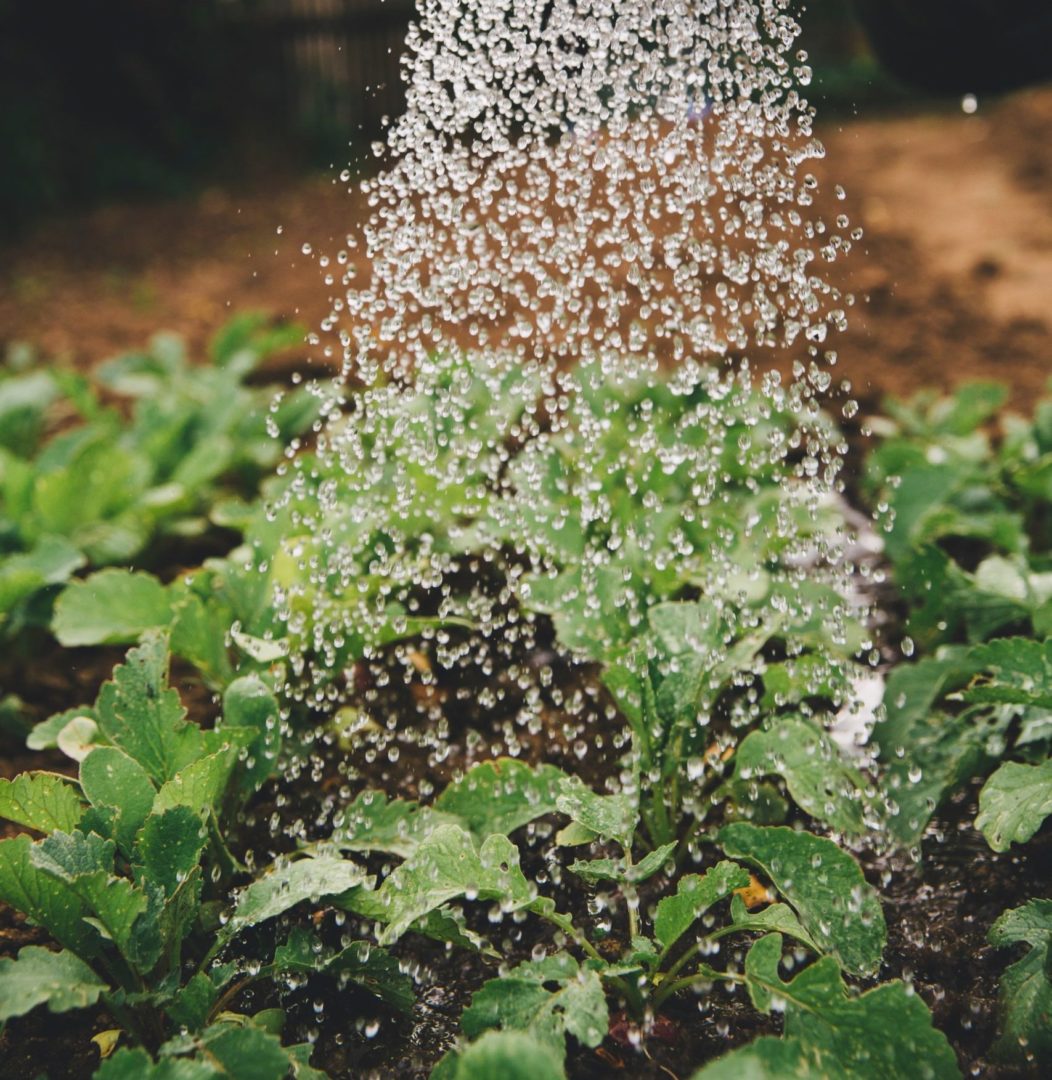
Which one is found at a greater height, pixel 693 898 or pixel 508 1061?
pixel 508 1061

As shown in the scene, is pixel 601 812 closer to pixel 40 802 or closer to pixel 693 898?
pixel 693 898

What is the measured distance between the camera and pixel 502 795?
1.60 m

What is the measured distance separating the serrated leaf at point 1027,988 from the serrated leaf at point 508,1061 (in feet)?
2.10

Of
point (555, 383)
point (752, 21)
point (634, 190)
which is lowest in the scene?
point (555, 383)

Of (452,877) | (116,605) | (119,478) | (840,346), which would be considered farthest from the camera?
(840,346)

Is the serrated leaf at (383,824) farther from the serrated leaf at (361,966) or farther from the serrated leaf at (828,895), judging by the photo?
the serrated leaf at (828,895)

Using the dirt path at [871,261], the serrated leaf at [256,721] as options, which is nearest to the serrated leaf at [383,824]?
the serrated leaf at [256,721]

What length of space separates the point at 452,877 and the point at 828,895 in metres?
0.47

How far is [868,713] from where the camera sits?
1.97m

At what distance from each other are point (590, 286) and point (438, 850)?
272cm

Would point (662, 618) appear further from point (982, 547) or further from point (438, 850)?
point (982, 547)

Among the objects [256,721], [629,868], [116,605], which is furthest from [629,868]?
[116,605]

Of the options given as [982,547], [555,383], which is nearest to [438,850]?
[982,547]

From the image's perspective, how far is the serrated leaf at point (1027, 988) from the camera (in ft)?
4.30
